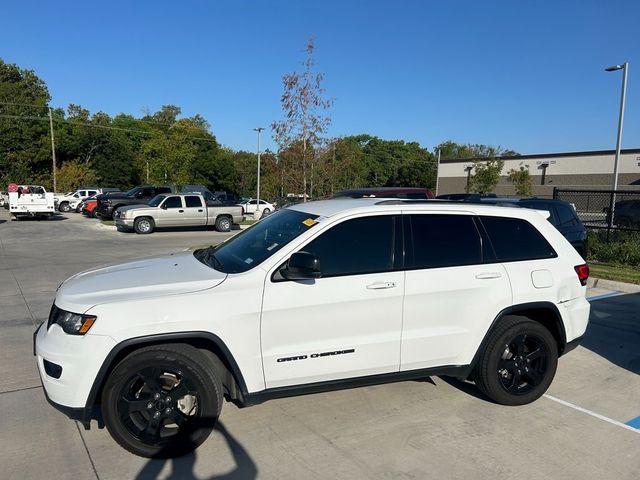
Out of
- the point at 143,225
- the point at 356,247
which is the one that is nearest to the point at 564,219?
the point at 356,247

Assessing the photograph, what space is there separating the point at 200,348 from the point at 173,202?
18.6m

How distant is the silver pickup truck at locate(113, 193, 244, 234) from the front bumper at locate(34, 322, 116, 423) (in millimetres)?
17837

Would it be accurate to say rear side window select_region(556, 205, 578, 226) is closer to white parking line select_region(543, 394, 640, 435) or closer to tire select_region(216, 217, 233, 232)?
white parking line select_region(543, 394, 640, 435)

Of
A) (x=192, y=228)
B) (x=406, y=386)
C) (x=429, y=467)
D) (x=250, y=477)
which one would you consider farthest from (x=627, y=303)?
(x=192, y=228)

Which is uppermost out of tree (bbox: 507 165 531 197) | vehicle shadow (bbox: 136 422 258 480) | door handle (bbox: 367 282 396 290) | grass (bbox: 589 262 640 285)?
tree (bbox: 507 165 531 197)

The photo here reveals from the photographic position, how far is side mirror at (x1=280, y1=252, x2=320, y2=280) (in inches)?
132

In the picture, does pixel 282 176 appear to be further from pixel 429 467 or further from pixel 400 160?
pixel 400 160

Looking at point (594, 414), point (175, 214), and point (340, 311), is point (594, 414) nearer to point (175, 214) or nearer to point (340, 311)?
point (340, 311)

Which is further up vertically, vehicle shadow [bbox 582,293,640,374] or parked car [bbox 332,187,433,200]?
parked car [bbox 332,187,433,200]

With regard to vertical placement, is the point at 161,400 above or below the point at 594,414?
above

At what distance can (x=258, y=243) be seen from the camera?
13.2 feet

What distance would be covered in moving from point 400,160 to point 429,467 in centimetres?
10726

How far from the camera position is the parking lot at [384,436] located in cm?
322

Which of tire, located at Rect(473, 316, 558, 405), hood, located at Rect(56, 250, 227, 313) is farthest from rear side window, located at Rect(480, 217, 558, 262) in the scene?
hood, located at Rect(56, 250, 227, 313)
